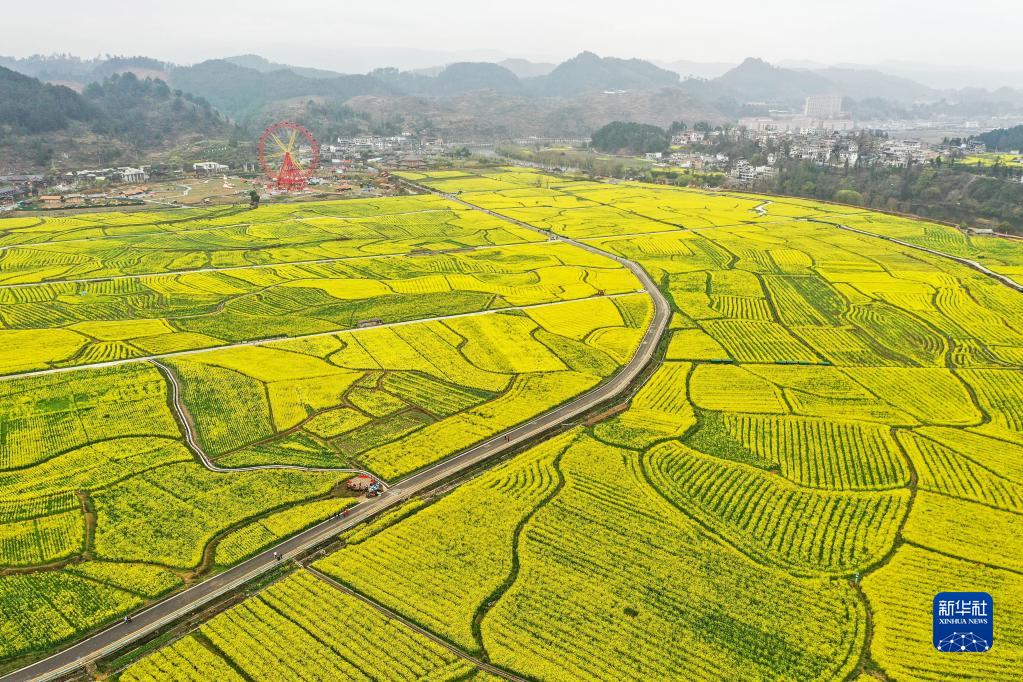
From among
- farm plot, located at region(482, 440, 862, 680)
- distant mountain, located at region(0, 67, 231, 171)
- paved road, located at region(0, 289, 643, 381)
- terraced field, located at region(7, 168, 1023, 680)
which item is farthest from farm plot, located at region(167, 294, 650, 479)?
distant mountain, located at region(0, 67, 231, 171)

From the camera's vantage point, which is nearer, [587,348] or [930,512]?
[930,512]

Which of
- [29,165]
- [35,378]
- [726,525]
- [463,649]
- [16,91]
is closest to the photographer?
[463,649]

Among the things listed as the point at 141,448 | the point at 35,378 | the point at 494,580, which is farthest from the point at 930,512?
the point at 35,378

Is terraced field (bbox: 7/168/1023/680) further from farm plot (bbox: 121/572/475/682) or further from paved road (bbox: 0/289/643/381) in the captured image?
paved road (bbox: 0/289/643/381)

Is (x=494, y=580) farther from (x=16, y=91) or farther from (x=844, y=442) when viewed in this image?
(x=16, y=91)

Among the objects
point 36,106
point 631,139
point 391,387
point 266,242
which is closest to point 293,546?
point 391,387

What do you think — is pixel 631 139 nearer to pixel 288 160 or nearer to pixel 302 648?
pixel 288 160
